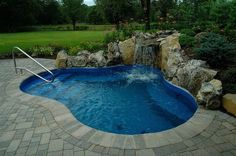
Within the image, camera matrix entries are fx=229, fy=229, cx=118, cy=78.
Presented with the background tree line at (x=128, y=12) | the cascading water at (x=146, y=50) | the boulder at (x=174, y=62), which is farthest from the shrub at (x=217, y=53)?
the background tree line at (x=128, y=12)

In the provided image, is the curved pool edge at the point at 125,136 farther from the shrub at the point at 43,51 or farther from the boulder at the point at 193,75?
the shrub at the point at 43,51

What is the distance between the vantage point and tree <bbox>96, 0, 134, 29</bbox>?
29219 mm

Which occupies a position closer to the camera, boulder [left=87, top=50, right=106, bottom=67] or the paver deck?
the paver deck

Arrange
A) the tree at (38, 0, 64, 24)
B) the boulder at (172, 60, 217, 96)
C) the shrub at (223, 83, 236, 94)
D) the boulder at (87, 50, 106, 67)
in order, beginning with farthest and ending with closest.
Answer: the tree at (38, 0, 64, 24) → the boulder at (87, 50, 106, 67) → the boulder at (172, 60, 217, 96) → the shrub at (223, 83, 236, 94)

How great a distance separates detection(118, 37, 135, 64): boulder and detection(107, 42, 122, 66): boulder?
0.70 feet

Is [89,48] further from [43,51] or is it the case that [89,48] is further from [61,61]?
[43,51]

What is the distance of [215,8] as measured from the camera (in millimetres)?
13406

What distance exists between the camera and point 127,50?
11.6 metres

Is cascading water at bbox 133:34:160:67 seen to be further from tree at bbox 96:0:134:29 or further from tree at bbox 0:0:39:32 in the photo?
tree at bbox 0:0:39:32

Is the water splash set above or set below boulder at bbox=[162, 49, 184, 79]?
below

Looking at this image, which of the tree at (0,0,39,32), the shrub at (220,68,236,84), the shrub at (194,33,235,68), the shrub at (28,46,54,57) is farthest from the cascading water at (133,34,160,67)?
the tree at (0,0,39,32)

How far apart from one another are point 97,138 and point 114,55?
7250 millimetres

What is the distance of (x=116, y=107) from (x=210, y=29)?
21.9ft

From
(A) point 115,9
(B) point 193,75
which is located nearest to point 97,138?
(B) point 193,75
